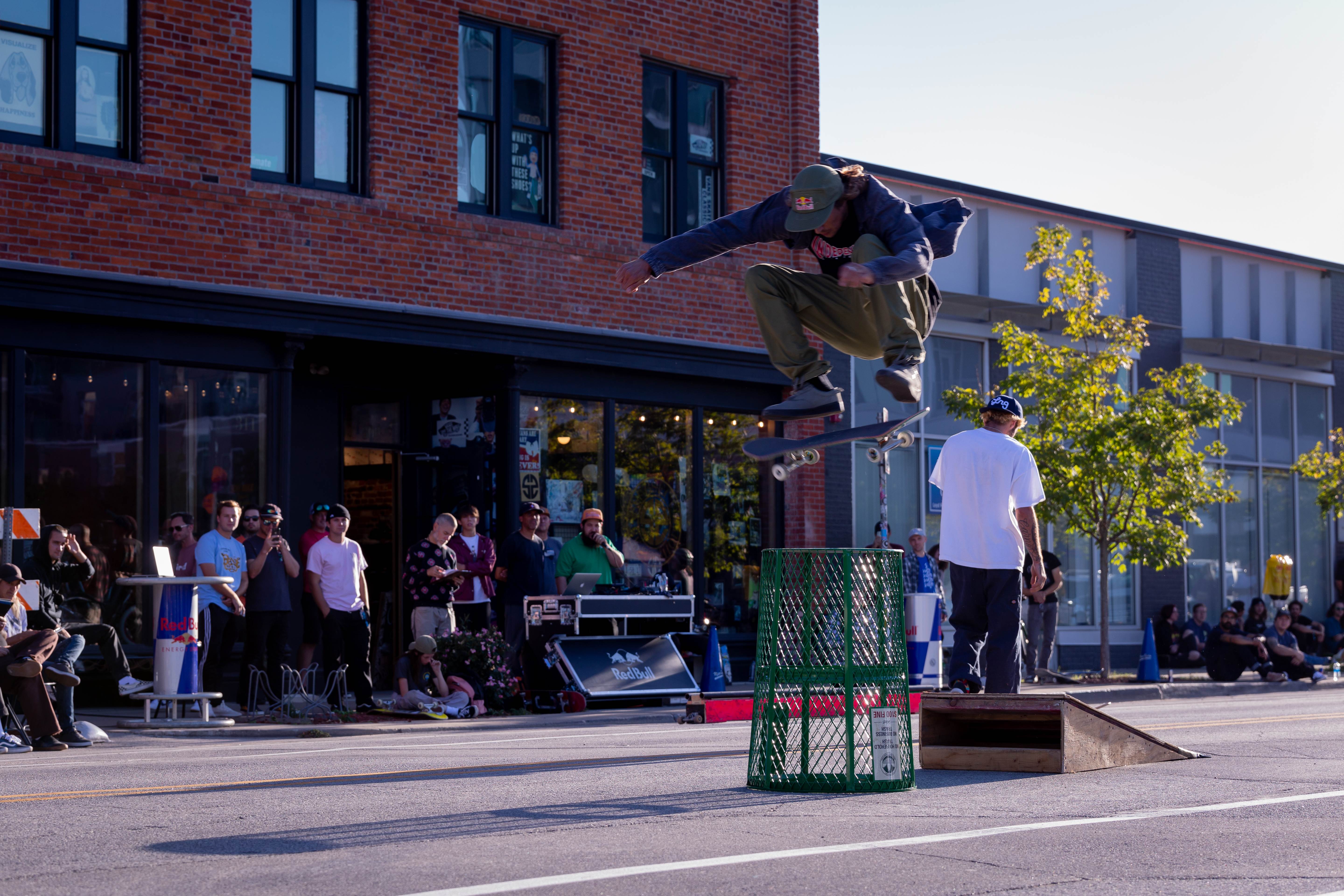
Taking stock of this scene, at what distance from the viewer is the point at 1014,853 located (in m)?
5.79

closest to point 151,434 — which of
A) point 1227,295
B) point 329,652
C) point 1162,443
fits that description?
point 329,652

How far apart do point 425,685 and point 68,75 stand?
673 centimetres

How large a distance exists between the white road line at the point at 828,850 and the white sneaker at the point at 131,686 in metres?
9.24

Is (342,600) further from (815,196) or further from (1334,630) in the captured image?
(1334,630)

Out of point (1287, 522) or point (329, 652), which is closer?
point (329, 652)

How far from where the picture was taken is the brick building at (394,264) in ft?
49.4

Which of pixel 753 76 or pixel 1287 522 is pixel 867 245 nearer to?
pixel 753 76

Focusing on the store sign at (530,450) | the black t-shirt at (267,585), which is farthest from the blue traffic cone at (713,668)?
the black t-shirt at (267,585)

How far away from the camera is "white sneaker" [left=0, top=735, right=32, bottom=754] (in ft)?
35.4

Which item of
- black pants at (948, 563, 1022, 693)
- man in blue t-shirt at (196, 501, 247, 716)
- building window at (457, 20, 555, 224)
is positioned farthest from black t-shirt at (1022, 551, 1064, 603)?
man in blue t-shirt at (196, 501, 247, 716)

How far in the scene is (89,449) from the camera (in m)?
15.1

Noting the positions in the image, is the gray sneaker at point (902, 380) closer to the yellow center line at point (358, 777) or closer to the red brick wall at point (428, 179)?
the yellow center line at point (358, 777)

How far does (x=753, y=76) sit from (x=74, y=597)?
11049 millimetres

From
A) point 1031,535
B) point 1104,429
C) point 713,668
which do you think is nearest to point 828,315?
point 1031,535
